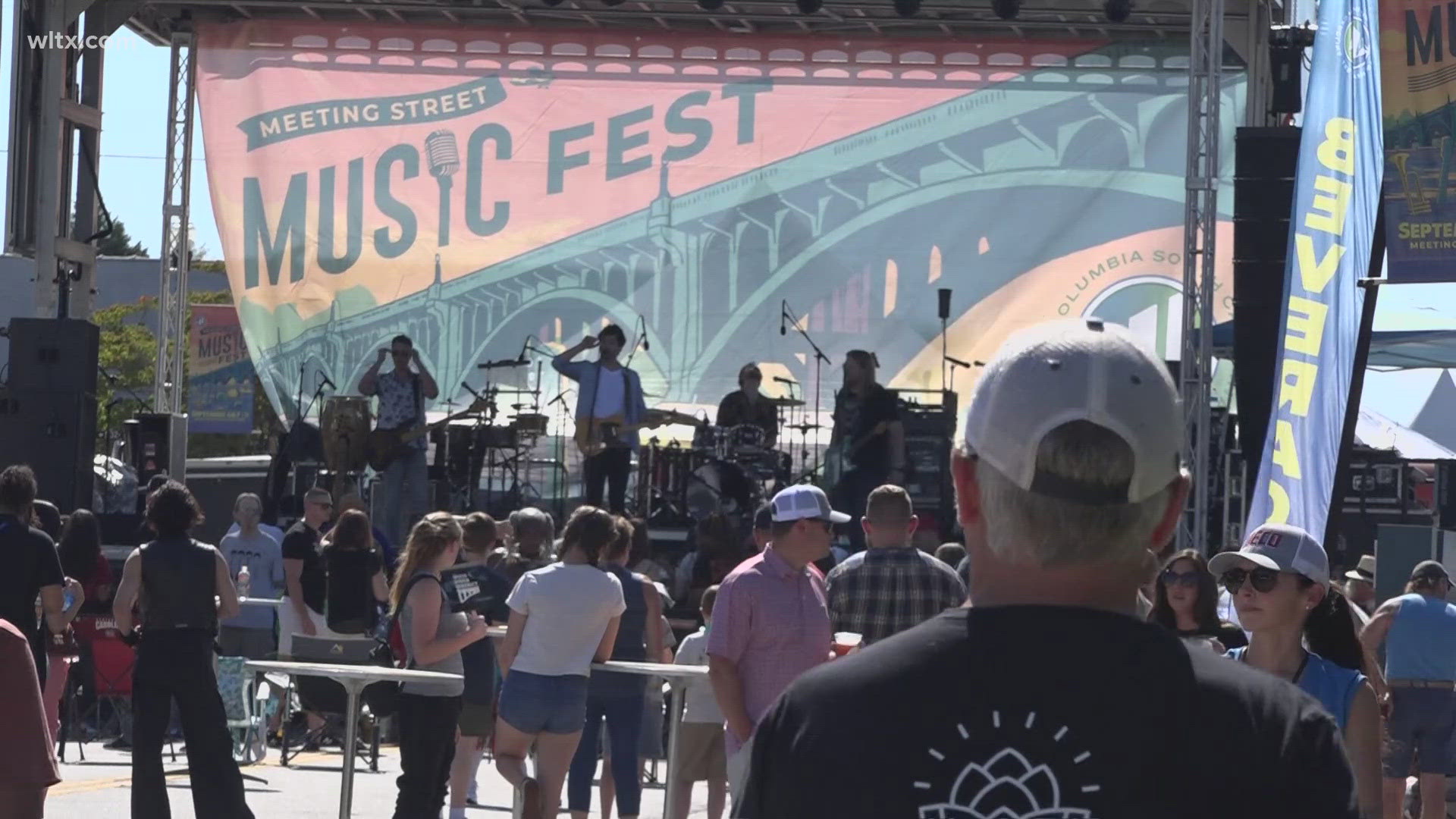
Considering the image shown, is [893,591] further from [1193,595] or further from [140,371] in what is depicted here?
[140,371]

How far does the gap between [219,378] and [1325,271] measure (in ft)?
74.7

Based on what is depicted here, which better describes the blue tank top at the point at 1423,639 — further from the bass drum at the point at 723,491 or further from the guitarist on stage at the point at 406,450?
the guitarist on stage at the point at 406,450

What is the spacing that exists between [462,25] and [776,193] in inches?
110

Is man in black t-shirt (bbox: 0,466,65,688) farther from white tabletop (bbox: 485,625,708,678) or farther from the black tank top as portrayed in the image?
white tabletop (bbox: 485,625,708,678)

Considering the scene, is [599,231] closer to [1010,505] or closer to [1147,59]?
[1147,59]

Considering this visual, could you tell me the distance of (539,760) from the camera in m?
6.89

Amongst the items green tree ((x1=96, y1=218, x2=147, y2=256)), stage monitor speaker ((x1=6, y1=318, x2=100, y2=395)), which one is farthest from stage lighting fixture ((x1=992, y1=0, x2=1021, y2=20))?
green tree ((x1=96, y1=218, x2=147, y2=256))

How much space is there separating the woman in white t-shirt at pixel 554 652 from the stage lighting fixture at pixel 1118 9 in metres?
9.03

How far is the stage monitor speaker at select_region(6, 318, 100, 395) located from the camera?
13.1m

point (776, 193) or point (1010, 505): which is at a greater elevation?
point (776, 193)

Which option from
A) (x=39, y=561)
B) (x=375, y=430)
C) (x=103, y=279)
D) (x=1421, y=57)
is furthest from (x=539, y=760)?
(x=103, y=279)

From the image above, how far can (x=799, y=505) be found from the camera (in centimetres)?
590

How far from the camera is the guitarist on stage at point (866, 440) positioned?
13.8 m

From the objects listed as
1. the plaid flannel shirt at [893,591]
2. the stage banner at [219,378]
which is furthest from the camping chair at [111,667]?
the stage banner at [219,378]
